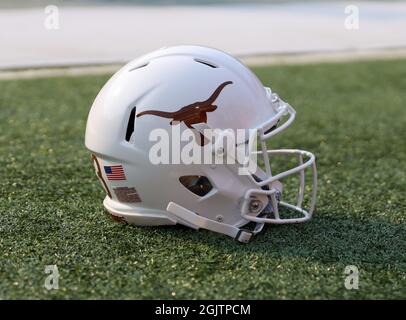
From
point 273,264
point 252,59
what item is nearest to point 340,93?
point 252,59

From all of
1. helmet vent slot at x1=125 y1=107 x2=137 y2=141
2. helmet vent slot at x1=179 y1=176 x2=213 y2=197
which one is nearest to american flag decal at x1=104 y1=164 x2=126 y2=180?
helmet vent slot at x1=125 y1=107 x2=137 y2=141

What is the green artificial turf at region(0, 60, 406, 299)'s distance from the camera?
227cm

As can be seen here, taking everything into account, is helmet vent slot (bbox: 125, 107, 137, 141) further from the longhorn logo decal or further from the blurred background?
the blurred background

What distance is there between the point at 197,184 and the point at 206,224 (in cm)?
15

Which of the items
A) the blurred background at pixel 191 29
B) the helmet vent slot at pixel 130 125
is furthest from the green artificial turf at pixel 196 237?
the blurred background at pixel 191 29

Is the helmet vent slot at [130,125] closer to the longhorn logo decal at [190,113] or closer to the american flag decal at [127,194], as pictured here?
the longhorn logo decal at [190,113]

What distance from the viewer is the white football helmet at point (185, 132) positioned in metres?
2.45

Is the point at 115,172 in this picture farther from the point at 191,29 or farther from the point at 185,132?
the point at 191,29

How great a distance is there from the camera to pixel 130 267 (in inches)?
93.6

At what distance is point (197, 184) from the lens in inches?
100

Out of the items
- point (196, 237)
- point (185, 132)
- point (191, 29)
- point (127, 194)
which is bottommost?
point (191, 29)

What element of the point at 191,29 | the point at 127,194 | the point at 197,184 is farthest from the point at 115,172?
the point at 191,29

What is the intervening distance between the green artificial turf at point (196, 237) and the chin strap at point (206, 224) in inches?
1.3
